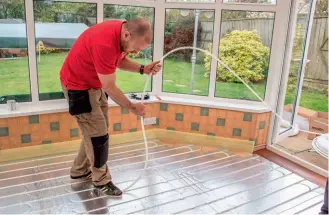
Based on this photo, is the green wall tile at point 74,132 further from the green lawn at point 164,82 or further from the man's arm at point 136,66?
the man's arm at point 136,66

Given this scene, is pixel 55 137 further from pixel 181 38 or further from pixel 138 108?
pixel 181 38

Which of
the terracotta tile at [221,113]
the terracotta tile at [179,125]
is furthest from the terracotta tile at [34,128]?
the terracotta tile at [221,113]

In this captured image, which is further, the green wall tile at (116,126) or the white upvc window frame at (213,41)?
the green wall tile at (116,126)

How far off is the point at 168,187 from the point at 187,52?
1.47 metres

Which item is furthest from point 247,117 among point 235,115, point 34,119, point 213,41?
point 34,119

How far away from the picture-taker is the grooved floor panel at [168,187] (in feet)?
6.82

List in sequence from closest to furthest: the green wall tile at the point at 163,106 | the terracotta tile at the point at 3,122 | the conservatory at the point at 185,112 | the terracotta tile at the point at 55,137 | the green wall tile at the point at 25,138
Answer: the conservatory at the point at 185,112
the terracotta tile at the point at 3,122
the green wall tile at the point at 25,138
the terracotta tile at the point at 55,137
the green wall tile at the point at 163,106

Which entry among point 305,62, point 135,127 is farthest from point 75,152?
point 305,62

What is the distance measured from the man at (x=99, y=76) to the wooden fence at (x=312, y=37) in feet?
3.47

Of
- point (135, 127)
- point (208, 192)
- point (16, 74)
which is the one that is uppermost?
point (16, 74)

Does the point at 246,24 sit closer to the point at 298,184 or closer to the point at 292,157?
the point at 292,157

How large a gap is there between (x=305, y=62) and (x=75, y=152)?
2.28 metres

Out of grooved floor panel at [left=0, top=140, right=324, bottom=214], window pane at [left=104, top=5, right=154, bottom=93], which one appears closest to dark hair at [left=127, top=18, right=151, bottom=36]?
grooved floor panel at [left=0, top=140, right=324, bottom=214]

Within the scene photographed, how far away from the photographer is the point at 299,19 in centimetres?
286
